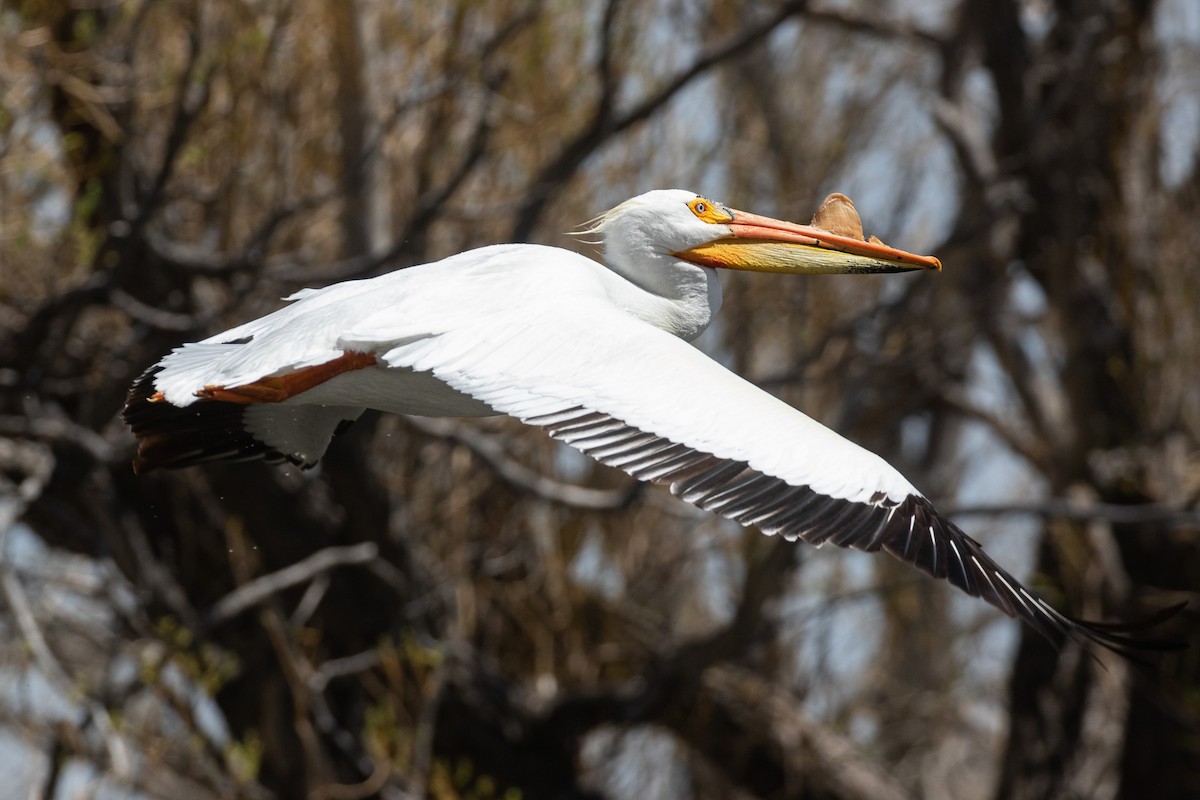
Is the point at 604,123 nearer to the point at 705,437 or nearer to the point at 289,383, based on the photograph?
the point at 289,383

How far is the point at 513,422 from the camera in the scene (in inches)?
353

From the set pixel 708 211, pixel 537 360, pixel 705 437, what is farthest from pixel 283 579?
pixel 705 437

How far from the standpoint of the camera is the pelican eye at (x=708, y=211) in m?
4.82

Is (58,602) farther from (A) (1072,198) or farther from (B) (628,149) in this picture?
(A) (1072,198)

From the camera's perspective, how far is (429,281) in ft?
14.2

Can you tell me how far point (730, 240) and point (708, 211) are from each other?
0.12m

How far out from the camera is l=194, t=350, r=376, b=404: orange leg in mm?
4203

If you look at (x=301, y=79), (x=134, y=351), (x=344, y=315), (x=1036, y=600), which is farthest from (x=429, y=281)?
(x=301, y=79)

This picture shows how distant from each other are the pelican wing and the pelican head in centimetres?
72

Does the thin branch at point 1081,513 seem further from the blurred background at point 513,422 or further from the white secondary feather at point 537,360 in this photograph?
the white secondary feather at point 537,360

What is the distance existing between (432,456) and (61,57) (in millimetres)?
3333

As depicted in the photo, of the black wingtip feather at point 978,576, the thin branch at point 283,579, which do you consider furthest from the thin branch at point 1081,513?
the black wingtip feather at point 978,576

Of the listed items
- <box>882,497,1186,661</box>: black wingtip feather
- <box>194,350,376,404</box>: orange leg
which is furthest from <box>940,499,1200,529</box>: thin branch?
<box>194,350,376,404</box>: orange leg

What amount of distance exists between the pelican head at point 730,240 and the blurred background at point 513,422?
2.40 metres
